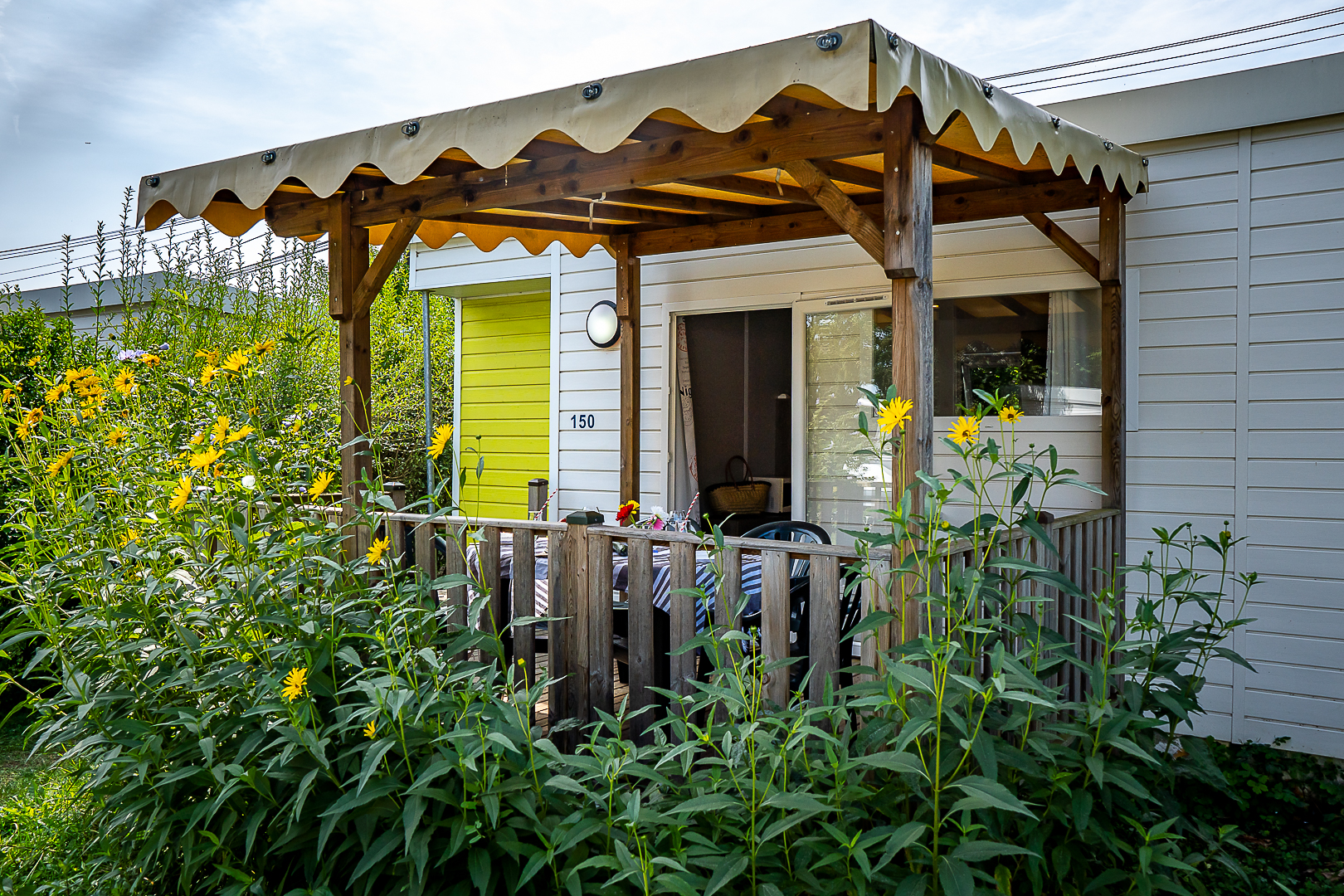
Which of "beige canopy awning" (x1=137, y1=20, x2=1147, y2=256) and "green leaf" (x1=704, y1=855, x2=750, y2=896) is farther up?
"beige canopy awning" (x1=137, y1=20, x2=1147, y2=256)

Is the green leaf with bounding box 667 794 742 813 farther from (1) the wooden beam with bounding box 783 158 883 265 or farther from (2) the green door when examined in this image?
(2) the green door

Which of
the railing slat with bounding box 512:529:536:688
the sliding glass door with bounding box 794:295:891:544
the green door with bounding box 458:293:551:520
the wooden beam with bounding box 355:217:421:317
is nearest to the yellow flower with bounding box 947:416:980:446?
the railing slat with bounding box 512:529:536:688

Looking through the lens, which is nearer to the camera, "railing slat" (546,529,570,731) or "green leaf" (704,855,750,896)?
"green leaf" (704,855,750,896)

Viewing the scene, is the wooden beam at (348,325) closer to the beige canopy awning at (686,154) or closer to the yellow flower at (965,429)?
the beige canopy awning at (686,154)

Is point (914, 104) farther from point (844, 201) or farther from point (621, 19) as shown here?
point (621, 19)

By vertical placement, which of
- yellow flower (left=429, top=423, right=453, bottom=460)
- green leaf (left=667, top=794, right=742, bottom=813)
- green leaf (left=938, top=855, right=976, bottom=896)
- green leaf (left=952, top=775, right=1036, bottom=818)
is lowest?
green leaf (left=938, top=855, right=976, bottom=896)

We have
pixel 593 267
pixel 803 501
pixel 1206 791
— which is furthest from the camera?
pixel 593 267

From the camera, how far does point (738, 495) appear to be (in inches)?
254

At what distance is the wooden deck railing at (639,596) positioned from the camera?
2785 millimetres

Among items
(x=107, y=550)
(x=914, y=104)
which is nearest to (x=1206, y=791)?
(x=914, y=104)

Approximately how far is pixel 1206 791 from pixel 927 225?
276cm

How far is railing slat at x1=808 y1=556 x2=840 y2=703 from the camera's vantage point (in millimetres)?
2740

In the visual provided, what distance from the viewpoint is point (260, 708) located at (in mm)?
2186

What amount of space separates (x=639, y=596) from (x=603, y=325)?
3.22 metres
